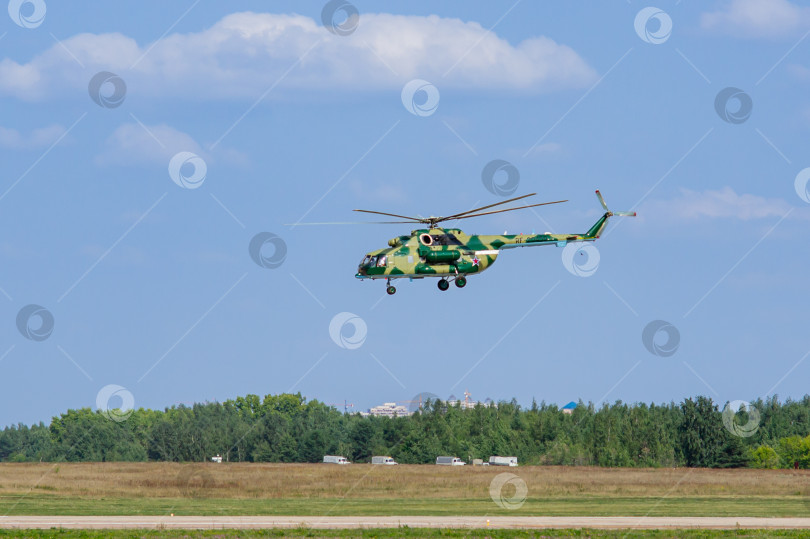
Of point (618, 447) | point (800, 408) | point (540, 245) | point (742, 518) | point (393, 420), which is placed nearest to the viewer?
point (742, 518)

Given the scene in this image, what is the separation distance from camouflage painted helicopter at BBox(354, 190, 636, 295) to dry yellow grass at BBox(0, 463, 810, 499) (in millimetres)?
18233

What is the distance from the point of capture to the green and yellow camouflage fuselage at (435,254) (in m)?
52.7

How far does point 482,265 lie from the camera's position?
181 ft

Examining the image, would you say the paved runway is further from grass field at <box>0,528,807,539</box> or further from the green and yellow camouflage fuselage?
the green and yellow camouflage fuselage

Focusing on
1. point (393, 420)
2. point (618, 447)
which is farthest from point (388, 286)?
point (393, 420)

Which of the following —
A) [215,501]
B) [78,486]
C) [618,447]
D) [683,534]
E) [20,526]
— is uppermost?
[618,447]

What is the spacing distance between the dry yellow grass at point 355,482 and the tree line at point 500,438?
982 inches

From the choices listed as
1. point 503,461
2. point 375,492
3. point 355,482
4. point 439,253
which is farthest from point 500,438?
point 439,253

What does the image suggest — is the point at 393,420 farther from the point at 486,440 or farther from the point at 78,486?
the point at 78,486

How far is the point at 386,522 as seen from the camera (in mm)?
45656

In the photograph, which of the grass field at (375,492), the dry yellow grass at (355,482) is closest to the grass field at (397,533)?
the grass field at (375,492)

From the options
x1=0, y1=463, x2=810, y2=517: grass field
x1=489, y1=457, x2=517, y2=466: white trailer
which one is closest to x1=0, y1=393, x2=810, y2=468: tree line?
x1=489, y1=457, x2=517, y2=466: white trailer

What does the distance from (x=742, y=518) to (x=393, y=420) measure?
89155mm

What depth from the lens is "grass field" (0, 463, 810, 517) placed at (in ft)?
178
